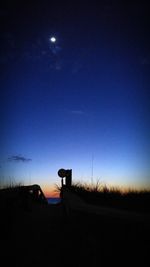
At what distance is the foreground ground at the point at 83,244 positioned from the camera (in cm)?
255

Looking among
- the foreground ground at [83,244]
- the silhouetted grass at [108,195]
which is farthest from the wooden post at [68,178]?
the foreground ground at [83,244]

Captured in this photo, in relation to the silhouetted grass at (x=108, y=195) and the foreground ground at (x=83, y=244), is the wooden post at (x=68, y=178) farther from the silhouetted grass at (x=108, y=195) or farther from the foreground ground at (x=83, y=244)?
the foreground ground at (x=83, y=244)

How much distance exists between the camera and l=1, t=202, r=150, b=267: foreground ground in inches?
100

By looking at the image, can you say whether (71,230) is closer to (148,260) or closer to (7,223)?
(7,223)

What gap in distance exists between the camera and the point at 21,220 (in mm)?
5770

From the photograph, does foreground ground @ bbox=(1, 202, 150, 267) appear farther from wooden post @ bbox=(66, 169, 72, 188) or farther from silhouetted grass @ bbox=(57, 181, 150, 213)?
wooden post @ bbox=(66, 169, 72, 188)

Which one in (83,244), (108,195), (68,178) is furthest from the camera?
(68,178)

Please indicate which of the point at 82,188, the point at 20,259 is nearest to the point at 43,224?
the point at 20,259

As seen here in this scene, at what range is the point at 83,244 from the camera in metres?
3.09

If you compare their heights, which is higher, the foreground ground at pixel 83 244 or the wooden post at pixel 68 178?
the wooden post at pixel 68 178

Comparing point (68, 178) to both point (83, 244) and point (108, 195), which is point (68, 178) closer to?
point (108, 195)

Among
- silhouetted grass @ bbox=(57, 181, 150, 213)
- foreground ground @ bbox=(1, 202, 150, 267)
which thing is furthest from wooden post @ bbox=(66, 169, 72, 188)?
→ foreground ground @ bbox=(1, 202, 150, 267)

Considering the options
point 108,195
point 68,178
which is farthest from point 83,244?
point 68,178

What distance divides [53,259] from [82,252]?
52 cm
